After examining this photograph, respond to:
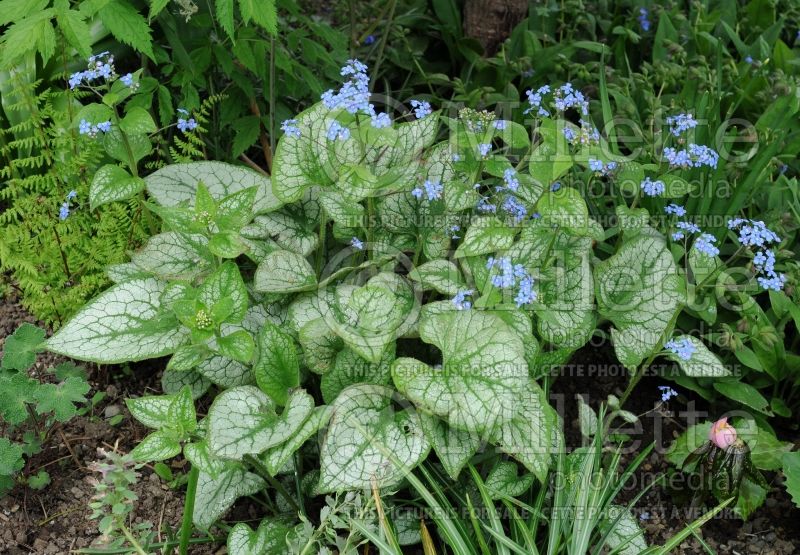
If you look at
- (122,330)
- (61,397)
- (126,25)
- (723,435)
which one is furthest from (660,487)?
(126,25)

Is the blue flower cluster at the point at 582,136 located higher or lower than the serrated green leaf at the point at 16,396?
higher

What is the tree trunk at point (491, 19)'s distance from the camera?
3797mm

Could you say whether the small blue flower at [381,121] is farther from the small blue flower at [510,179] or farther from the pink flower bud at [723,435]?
the pink flower bud at [723,435]

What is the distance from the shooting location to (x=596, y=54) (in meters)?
3.82

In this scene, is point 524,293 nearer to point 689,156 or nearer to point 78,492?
point 689,156

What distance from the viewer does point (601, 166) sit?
7.15ft

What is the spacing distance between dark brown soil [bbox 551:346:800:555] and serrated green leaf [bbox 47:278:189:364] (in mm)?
1291

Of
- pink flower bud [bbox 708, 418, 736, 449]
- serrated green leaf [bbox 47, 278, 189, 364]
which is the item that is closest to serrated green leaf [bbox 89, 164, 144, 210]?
serrated green leaf [bbox 47, 278, 189, 364]

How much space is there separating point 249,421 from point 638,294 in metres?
1.17

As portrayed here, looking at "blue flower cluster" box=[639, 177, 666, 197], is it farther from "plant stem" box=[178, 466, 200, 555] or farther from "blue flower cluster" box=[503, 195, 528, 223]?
"plant stem" box=[178, 466, 200, 555]

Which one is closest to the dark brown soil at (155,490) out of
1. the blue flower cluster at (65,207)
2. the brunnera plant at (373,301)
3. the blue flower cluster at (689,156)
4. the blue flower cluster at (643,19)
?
the brunnera plant at (373,301)

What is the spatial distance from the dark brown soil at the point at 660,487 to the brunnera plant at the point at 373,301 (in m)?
0.31

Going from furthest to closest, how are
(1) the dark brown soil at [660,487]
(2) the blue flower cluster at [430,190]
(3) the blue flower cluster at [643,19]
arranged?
(3) the blue flower cluster at [643,19] → (1) the dark brown soil at [660,487] → (2) the blue flower cluster at [430,190]

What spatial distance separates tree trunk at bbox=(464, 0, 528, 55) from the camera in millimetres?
3797
